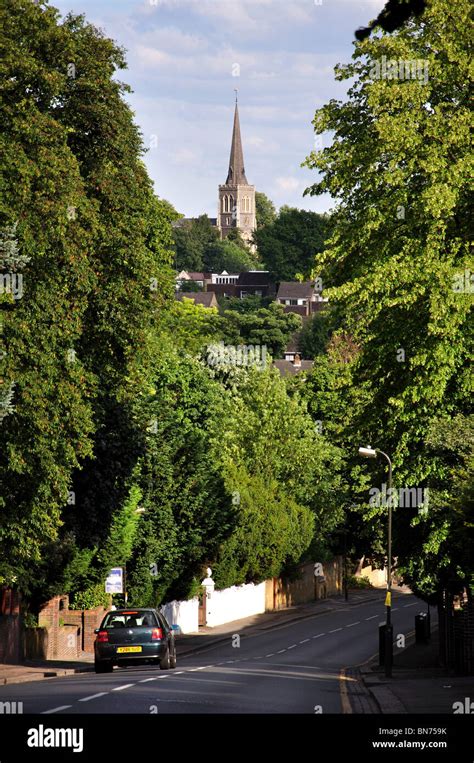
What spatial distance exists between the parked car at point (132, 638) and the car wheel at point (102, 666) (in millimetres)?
213

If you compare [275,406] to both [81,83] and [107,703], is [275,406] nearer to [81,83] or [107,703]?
[81,83]

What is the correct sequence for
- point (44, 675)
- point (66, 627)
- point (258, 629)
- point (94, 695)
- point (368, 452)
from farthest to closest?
point (258, 629), point (66, 627), point (368, 452), point (44, 675), point (94, 695)

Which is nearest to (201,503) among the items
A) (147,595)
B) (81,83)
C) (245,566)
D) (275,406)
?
(147,595)

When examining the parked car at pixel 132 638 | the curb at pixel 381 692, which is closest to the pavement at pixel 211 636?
the parked car at pixel 132 638

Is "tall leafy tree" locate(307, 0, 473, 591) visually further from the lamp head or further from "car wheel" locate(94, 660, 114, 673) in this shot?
"car wheel" locate(94, 660, 114, 673)

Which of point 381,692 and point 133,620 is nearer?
point 381,692

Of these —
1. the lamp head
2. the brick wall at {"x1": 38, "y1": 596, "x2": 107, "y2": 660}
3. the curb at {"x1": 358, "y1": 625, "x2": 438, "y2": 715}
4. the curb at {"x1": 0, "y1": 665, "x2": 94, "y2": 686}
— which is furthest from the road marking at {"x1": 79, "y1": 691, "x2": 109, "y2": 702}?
the brick wall at {"x1": 38, "y1": 596, "x2": 107, "y2": 660}

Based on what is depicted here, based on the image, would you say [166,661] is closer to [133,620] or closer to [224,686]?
[133,620]

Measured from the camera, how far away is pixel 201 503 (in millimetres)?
54312

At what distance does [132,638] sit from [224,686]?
6.54m

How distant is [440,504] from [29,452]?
954cm

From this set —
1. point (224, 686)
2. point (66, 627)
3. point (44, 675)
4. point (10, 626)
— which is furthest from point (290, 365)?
point (224, 686)

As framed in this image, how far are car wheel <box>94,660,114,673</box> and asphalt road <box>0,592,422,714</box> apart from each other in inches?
15.4

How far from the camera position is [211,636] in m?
60.2
